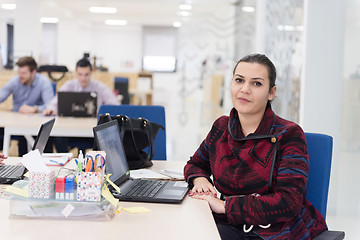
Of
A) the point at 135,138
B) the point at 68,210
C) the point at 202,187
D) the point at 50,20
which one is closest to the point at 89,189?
the point at 68,210

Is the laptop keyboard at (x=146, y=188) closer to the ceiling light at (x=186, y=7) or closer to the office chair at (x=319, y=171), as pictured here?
the office chair at (x=319, y=171)

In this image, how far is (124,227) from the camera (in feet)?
4.66

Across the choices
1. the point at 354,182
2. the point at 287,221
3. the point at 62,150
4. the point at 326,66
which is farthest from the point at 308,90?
the point at 287,221

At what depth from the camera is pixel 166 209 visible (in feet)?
5.43

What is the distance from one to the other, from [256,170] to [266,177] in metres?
0.05

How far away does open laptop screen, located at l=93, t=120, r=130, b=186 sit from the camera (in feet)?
5.85

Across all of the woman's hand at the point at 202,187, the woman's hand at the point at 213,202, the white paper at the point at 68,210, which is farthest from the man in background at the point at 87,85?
the white paper at the point at 68,210

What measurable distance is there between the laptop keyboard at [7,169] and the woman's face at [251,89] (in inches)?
39.2

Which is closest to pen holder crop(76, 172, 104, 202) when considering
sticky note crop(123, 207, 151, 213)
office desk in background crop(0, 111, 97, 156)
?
sticky note crop(123, 207, 151, 213)

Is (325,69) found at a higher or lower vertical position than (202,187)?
higher

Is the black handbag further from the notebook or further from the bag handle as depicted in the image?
the notebook

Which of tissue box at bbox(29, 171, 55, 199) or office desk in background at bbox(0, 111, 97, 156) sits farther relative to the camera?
office desk in background at bbox(0, 111, 97, 156)

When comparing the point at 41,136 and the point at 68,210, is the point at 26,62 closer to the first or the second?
the point at 41,136

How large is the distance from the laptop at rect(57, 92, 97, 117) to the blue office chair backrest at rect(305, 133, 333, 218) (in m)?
2.67
